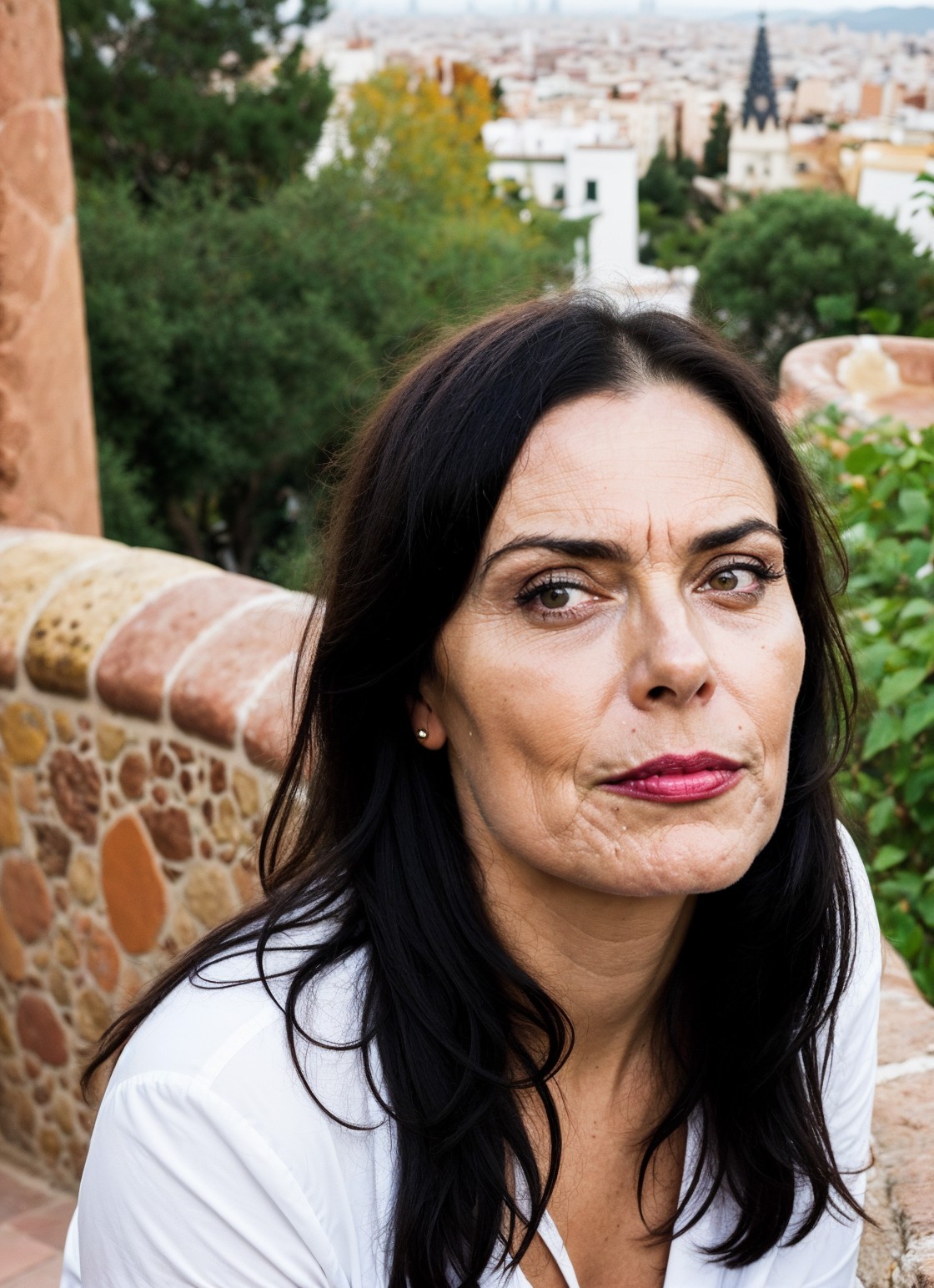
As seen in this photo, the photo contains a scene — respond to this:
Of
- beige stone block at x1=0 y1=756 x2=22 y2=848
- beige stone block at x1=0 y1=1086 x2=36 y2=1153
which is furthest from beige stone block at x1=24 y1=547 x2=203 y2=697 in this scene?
beige stone block at x1=0 y1=1086 x2=36 y2=1153

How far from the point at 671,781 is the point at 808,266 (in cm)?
2310

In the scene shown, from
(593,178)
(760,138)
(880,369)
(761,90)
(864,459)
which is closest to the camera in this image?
(864,459)

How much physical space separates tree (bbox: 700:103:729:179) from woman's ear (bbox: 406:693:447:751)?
1909 inches

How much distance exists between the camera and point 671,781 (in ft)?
3.70

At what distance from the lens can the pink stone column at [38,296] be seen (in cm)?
371

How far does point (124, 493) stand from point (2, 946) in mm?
7503

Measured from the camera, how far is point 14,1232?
2883mm

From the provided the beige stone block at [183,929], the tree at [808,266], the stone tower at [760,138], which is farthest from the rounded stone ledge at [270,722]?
the stone tower at [760,138]

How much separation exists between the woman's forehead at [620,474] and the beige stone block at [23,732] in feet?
6.00

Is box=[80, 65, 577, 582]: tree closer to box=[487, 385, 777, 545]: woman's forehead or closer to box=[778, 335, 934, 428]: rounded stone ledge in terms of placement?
box=[778, 335, 934, 428]: rounded stone ledge

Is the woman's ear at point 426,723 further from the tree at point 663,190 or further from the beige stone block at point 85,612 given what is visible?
the tree at point 663,190

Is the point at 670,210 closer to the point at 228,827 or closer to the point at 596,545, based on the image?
the point at 228,827

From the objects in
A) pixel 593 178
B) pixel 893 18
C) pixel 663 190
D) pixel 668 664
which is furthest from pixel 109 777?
pixel 663 190

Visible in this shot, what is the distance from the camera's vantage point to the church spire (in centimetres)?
4488
